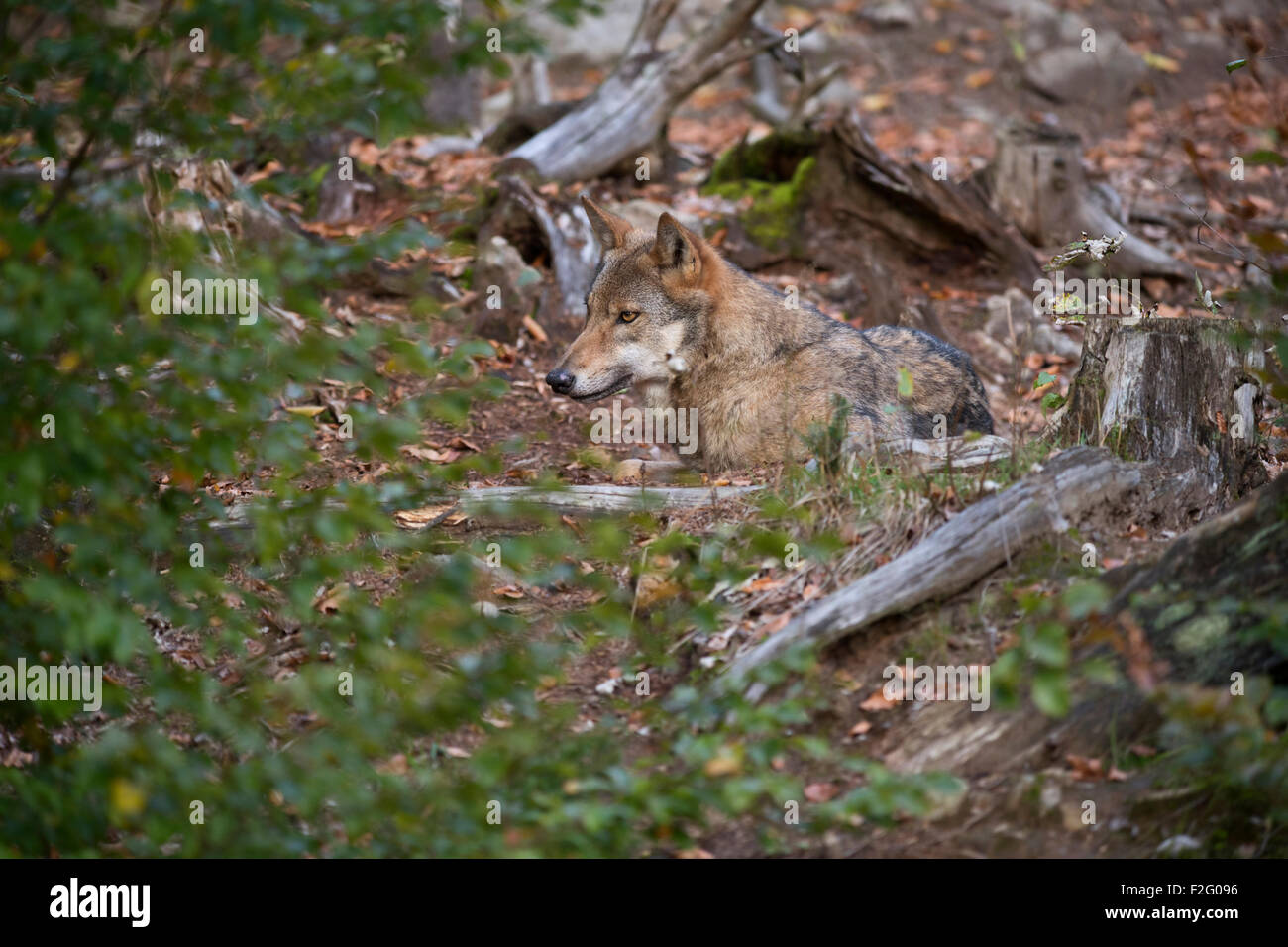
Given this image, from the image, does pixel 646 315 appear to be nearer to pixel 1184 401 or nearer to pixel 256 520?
pixel 1184 401

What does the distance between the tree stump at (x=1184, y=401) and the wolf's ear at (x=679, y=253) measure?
106 inches

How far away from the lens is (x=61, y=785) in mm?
3736

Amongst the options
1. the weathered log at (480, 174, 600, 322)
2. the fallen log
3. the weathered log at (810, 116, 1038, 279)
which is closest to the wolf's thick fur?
the fallen log

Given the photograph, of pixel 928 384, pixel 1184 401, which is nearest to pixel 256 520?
pixel 1184 401

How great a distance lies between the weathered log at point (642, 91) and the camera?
12.1 meters

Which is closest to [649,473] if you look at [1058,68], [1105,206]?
[1105,206]

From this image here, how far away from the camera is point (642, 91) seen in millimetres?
12516

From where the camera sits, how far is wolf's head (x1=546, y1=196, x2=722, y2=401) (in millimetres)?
7637

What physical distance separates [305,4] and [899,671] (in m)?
3.71

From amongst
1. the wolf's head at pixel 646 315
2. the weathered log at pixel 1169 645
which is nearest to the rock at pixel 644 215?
the wolf's head at pixel 646 315

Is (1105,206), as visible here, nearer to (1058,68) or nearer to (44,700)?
(1058,68)

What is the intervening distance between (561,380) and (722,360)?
115cm

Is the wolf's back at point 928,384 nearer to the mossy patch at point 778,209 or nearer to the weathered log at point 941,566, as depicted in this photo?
the weathered log at point 941,566

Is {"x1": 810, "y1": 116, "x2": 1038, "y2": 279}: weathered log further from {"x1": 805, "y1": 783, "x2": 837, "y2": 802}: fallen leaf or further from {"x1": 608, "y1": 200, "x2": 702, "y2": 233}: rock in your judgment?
{"x1": 805, "y1": 783, "x2": 837, "y2": 802}: fallen leaf
